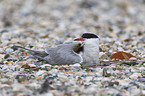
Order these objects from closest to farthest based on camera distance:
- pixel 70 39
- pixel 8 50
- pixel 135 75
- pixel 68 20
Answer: pixel 135 75 < pixel 8 50 < pixel 70 39 < pixel 68 20

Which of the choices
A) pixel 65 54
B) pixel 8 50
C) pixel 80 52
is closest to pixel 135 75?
pixel 80 52

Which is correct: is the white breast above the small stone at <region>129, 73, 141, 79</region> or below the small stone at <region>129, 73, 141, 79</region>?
above

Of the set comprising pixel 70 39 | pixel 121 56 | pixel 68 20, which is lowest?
pixel 121 56

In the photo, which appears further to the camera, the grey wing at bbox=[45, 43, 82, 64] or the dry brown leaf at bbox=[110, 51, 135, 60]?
the dry brown leaf at bbox=[110, 51, 135, 60]

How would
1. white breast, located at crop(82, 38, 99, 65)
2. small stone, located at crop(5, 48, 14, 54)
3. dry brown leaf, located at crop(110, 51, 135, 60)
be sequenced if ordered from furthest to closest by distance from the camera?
small stone, located at crop(5, 48, 14, 54)
dry brown leaf, located at crop(110, 51, 135, 60)
white breast, located at crop(82, 38, 99, 65)

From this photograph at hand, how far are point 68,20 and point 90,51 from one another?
3.25m

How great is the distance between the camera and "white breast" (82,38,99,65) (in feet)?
10.2

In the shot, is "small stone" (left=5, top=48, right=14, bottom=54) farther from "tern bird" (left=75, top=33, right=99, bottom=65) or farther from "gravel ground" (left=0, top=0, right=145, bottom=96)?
"tern bird" (left=75, top=33, right=99, bottom=65)

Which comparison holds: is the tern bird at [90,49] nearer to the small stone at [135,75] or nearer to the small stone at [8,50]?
the small stone at [135,75]

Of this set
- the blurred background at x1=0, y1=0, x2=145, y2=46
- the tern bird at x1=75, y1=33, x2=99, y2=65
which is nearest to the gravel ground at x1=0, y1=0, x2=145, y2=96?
the blurred background at x1=0, y1=0, x2=145, y2=46

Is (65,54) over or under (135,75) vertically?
over

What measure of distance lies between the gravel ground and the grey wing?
0.25ft

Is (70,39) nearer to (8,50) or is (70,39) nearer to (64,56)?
(8,50)

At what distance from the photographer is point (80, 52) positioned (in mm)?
3172
